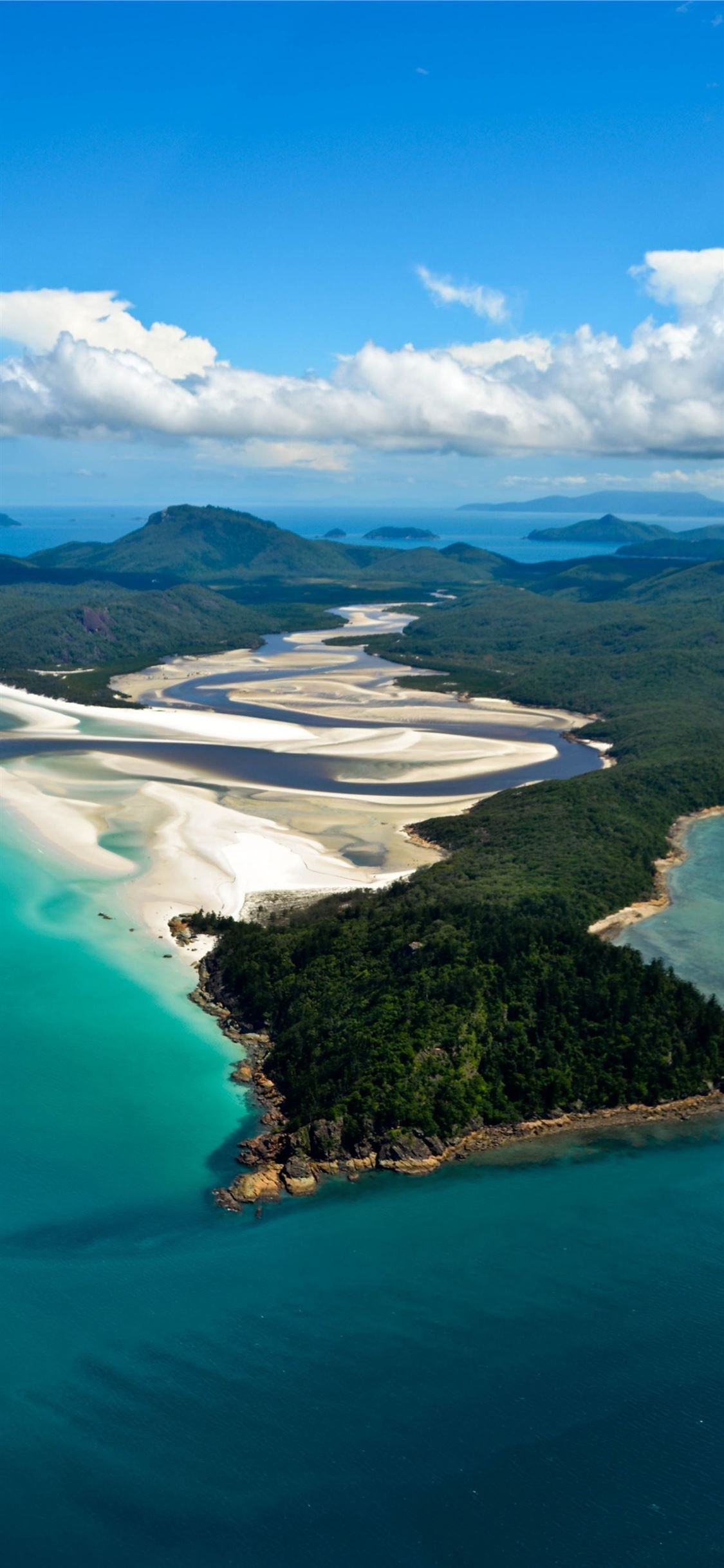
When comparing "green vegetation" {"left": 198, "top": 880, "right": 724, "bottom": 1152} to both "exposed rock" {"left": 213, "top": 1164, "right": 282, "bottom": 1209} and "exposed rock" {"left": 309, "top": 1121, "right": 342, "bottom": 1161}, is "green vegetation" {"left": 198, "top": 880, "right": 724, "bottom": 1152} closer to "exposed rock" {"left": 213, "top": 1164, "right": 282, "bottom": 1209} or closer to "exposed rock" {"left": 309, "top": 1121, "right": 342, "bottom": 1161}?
"exposed rock" {"left": 309, "top": 1121, "right": 342, "bottom": 1161}

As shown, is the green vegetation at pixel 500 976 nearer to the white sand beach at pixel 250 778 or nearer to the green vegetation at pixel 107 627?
the white sand beach at pixel 250 778

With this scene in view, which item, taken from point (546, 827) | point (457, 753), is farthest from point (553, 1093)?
point (457, 753)

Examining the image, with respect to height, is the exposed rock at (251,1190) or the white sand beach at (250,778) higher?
the white sand beach at (250,778)

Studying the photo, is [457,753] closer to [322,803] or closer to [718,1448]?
[322,803]

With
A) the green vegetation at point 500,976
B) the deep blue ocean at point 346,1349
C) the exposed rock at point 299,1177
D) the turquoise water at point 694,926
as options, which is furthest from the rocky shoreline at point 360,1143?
the turquoise water at point 694,926

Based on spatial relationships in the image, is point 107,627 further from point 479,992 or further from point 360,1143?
point 360,1143

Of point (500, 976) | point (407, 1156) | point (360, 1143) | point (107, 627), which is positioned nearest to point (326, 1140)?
point (360, 1143)
